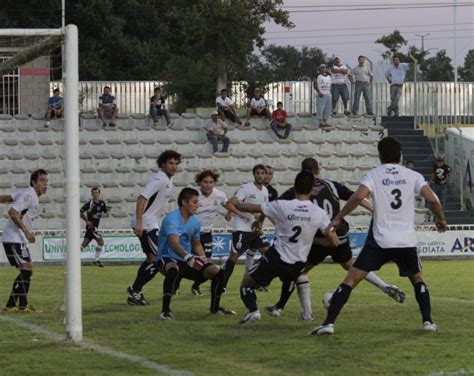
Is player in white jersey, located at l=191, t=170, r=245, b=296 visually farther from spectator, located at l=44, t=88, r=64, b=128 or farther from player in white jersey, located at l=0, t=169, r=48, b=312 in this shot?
spectator, located at l=44, t=88, r=64, b=128

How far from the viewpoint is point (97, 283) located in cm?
2298

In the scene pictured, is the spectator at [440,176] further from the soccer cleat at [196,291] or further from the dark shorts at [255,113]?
the soccer cleat at [196,291]

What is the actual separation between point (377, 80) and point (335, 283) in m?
21.5

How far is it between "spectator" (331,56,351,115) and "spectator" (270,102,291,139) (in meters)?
1.94

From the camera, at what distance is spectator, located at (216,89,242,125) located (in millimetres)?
37469

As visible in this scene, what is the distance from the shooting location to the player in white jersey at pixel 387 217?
11953 millimetres

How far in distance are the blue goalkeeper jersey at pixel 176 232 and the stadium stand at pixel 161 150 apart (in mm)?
20250

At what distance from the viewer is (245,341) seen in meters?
11.8

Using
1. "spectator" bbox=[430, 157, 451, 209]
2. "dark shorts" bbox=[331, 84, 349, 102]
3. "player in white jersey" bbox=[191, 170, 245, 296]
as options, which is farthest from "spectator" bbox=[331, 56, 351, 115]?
"player in white jersey" bbox=[191, 170, 245, 296]

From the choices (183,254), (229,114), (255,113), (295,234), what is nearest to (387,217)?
(295,234)

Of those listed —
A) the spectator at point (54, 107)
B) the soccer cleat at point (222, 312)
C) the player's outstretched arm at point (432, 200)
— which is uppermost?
the spectator at point (54, 107)

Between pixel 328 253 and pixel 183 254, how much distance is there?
5.74 feet

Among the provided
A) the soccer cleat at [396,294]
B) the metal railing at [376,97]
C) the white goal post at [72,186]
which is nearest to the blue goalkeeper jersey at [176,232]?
the soccer cleat at [396,294]

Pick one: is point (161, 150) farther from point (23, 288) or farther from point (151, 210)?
point (23, 288)
